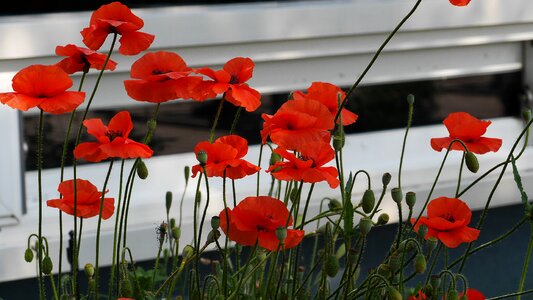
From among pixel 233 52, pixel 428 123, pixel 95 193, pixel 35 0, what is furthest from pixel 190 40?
pixel 95 193

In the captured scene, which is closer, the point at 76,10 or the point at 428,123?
the point at 76,10

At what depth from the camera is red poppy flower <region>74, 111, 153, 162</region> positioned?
966 mm

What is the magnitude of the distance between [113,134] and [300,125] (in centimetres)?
18

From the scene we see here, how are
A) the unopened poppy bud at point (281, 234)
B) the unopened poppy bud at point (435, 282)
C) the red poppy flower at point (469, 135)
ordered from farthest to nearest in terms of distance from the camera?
1. the red poppy flower at point (469, 135)
2. the unopened poppy bud at point (435, 282)
3. the unopened poppy bud at point (281, 234)

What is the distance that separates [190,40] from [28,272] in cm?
52

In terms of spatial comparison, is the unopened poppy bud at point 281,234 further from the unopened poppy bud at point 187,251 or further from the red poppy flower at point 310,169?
the unopened poppy bud at point 187,251

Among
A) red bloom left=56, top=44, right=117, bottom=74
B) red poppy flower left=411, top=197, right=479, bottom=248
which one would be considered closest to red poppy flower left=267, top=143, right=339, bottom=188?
red poppy flower left=411, top=197, right=479, bottom=248

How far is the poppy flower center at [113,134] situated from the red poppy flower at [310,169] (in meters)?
0.15

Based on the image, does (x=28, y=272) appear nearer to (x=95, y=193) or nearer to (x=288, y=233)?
(x=95, y=193)

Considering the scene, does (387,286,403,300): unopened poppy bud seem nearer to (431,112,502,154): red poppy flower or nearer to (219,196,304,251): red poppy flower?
(219,196,304,251): red poppy flower

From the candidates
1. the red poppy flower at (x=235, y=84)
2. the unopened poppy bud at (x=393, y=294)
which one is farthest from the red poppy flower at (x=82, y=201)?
the unopened poppy bud at (x=393, y=294)

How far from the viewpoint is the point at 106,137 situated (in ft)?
3.26

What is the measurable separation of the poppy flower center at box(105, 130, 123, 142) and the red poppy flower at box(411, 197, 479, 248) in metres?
0.30

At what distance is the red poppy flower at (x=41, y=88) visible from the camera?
979mm
